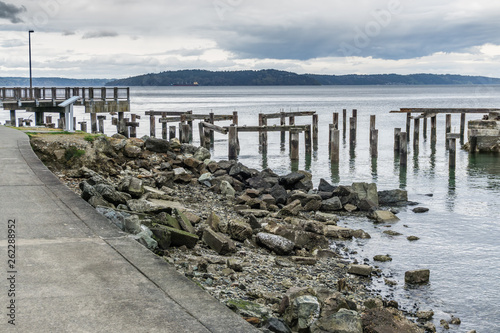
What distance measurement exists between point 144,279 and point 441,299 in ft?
19.6

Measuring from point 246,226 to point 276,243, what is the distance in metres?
0.87

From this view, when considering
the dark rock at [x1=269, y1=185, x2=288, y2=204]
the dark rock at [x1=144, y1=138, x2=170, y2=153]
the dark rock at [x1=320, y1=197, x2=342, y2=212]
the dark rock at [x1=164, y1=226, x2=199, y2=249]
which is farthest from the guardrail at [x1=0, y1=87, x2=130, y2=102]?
the dark rock at [x1=164, y1=226, x2=199, y2=249]

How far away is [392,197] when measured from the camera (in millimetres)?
18250

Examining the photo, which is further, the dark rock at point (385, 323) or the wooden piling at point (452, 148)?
the wooden piling at point (452, 148)

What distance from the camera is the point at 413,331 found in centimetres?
717

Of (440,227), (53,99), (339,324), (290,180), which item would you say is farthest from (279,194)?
(53,99)

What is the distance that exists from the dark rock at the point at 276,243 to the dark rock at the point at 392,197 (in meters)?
7.70

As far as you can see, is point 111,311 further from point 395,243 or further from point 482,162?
point 482,162

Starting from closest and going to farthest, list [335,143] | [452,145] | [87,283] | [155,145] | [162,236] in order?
[87,283], [162,236], [155,145], [452,145], [335,143]

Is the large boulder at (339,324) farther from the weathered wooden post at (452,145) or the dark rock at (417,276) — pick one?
the weathered wooden post at (452,145)

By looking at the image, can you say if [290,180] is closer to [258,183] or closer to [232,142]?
[258,183]

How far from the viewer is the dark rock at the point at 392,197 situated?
59.4 feet

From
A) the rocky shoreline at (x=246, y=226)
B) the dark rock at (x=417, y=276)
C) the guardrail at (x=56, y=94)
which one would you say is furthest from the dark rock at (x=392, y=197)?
the guardrail at (x=56, y=94)

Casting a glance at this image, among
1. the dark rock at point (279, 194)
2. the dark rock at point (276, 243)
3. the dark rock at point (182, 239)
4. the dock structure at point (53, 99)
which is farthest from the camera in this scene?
the dock structure at point (53, 99)
